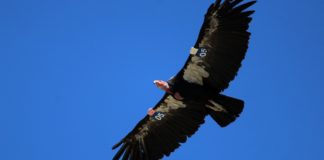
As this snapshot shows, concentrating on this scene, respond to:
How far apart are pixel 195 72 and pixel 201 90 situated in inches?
24.6

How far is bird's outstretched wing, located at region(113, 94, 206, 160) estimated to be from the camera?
19.8 m

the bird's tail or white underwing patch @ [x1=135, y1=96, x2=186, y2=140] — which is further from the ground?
white underwing patch @ [x1=135, y1=96, x2=186, y2=140]

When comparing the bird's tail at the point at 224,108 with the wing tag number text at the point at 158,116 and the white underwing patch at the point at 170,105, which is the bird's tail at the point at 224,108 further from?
the wing tag number text at the point at 158,116

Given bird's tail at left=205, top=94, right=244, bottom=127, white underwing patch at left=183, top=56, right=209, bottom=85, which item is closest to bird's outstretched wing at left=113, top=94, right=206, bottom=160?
bird's tail at left=205, top=94, right=244, bottom=127

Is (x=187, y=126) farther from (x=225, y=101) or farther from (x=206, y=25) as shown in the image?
(x=206, y=25)

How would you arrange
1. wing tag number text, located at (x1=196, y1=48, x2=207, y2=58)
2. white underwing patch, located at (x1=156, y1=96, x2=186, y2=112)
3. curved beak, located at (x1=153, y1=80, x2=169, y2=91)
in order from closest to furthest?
wing tag number text, located at (x1=196, y1=48, x2=207, y2=58), curved beak, located at (x1=153, y1=80, x2=169, y2=91), white underwing patch, located at (x1=156, y1=96, x2=186, y2=112)

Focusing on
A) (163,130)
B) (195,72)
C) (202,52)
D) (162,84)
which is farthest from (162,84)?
(163,130)

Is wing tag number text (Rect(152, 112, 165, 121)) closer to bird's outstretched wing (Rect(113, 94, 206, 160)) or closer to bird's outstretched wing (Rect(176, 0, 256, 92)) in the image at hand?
bird's outstretched wing (Rect(113, 94, 206, 160))

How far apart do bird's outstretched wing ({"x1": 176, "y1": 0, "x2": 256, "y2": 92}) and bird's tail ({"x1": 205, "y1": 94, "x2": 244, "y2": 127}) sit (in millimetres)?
352

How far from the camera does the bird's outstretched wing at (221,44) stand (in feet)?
59.2

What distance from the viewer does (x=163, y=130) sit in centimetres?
2019

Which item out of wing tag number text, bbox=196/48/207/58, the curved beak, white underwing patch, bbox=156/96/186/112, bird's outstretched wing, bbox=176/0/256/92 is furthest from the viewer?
white underwing patch, bbox=156/96/186/112

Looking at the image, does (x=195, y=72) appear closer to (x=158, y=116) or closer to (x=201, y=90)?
(x=201, y=90)

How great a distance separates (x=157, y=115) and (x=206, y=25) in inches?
146
